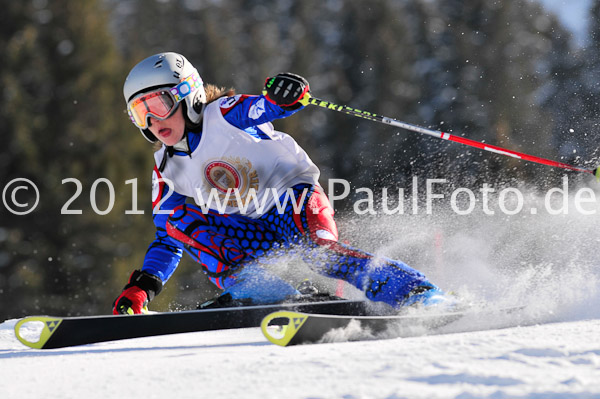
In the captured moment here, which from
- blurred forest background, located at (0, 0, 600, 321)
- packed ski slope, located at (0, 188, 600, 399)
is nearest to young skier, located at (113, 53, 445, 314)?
packed ski slope, located at (0, 188, 600, 399)

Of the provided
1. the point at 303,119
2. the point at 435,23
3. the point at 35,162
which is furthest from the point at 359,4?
the point at 35,162

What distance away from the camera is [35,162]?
16.6 meters

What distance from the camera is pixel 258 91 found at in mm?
21391

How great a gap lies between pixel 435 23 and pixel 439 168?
855cm

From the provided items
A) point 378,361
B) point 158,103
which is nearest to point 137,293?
point 158,103

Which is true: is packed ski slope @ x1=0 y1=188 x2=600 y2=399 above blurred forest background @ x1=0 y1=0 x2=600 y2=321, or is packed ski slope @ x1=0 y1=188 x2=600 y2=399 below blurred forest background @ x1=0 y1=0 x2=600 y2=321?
below

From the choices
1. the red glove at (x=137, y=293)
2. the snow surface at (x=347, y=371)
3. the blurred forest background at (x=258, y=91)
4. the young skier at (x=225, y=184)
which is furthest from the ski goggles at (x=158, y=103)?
the blurred forest background at (x=258, y=91)

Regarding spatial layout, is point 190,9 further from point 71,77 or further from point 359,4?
point 71,77

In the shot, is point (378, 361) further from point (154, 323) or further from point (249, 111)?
point (249, 111)

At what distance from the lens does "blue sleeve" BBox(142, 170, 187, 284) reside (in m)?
3.96

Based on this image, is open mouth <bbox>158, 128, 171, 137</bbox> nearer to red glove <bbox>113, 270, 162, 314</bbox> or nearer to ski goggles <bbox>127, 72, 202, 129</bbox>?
ski goggles <bbox>127, 72, 202, 129</bbox>

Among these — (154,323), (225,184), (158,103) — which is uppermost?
(158,103)

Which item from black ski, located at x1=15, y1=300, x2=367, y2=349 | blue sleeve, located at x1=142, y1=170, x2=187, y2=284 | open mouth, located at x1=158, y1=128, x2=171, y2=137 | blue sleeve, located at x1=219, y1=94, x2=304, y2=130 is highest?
blue sleeve, located at x1=219, y1=94, x2=304, y2=130

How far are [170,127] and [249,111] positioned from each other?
472mm
